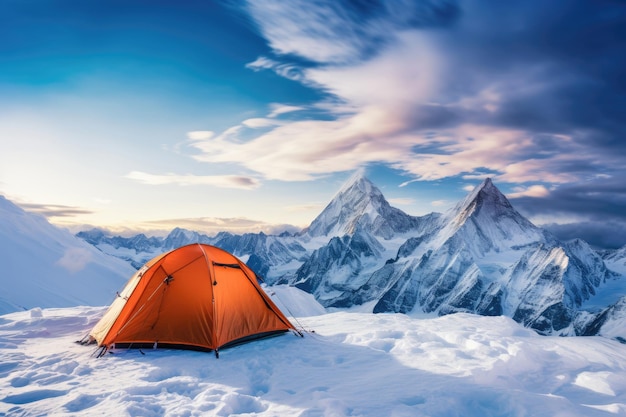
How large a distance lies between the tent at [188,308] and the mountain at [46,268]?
2417 centimetres

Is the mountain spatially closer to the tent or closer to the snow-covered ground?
the tent

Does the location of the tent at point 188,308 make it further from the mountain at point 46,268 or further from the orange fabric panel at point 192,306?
the mountain at point 46,268

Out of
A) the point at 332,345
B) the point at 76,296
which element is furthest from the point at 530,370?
the point at 76,296

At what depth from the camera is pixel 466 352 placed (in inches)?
457

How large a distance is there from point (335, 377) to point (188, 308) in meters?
5.61

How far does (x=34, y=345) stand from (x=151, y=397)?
769cm

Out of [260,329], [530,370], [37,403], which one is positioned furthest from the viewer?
[260,329]

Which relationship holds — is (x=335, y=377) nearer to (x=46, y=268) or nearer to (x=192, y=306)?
Answer: (x=192, y=306)

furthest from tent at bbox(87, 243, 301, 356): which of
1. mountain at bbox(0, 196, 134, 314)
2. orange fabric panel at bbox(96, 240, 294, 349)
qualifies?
mountain at bbox(0, 196, 134, 314)

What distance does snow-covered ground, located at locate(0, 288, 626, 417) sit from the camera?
7922 millimetres

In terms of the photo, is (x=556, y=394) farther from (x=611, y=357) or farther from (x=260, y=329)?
(x=260, y=329)

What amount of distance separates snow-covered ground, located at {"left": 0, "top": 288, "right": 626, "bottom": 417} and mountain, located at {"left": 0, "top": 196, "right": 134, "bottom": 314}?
79.8 feet

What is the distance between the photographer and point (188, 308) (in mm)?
12742

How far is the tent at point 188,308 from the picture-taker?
40.6 feet
